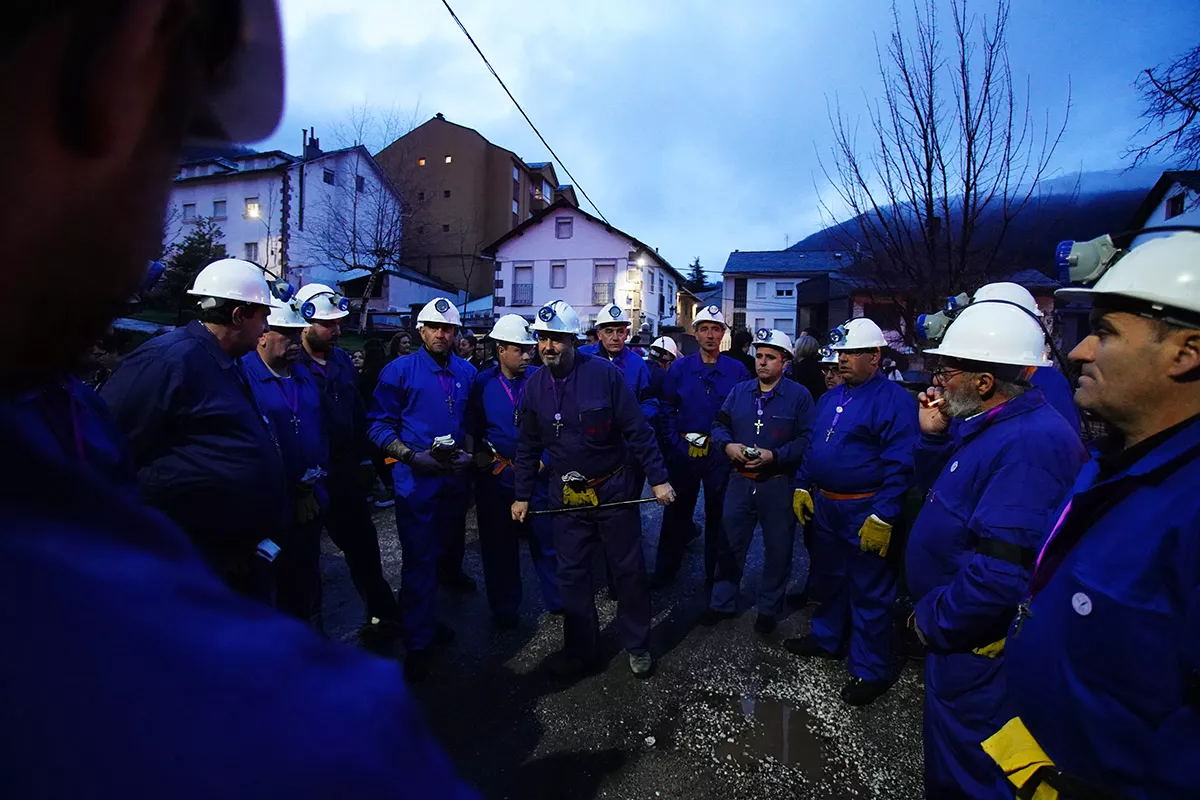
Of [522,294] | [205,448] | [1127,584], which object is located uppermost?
[522,294]

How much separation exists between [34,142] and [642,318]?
32039 millimetres

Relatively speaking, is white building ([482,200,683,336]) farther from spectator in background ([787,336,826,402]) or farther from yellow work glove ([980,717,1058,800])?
yellow work glove ([980,717,1058,800])

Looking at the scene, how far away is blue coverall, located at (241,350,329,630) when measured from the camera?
3.73m

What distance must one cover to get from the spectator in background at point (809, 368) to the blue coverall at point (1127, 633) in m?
6.27

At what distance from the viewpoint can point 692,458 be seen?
19.7 feet

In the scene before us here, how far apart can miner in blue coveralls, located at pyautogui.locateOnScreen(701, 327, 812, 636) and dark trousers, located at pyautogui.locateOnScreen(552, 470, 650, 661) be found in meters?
1.12

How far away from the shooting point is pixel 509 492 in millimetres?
5023

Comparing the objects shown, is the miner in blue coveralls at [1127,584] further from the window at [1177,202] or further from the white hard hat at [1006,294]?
the window at [1177,202]

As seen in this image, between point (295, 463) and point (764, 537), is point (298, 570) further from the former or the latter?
point (764, 537)

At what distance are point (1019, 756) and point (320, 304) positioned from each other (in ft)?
17.5

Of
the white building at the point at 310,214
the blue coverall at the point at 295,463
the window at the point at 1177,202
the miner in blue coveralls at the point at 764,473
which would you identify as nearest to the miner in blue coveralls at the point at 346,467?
the blue coverall at the point at 295,463

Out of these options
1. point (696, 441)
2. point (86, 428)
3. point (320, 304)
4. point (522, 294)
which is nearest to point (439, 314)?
point (320, 304)

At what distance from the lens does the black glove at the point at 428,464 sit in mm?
4332

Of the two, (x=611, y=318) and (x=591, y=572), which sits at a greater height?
(x=611, y=318)
